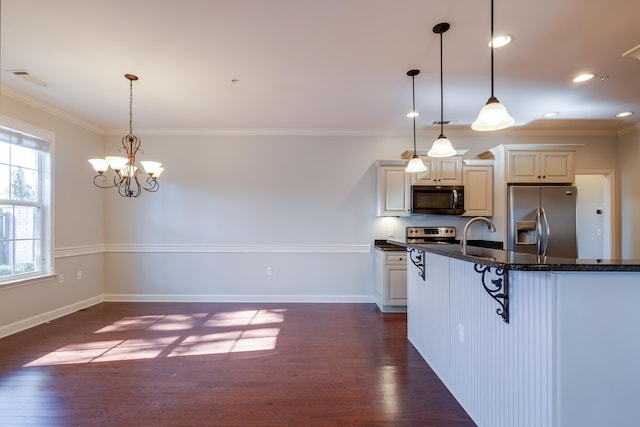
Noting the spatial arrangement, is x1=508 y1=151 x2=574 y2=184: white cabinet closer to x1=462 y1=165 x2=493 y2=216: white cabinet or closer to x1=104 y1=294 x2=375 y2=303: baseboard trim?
x1=462 y1=165 x2=493 y2=216: white cabinet

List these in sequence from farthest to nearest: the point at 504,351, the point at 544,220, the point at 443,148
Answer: the point at 544,220 < the point at 443,148 < the point at 504,351

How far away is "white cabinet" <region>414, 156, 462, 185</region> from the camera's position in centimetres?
450

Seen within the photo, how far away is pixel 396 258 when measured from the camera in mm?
4262

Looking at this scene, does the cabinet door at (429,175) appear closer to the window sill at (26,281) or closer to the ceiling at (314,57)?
the ceiling at (314,57)

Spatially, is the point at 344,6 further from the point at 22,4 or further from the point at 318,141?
the point at 318,141

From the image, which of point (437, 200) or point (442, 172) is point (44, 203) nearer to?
point (437, 200)

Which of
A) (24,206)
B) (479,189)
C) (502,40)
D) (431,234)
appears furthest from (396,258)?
(24,206)

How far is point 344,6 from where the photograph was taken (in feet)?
6.77

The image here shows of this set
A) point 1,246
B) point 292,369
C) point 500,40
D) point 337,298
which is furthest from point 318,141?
point 1,246

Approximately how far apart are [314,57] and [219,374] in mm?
2874

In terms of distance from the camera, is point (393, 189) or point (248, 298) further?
point (248, 298)

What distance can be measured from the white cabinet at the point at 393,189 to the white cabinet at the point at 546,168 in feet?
4.67

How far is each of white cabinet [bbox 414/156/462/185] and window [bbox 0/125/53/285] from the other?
16.5 feet

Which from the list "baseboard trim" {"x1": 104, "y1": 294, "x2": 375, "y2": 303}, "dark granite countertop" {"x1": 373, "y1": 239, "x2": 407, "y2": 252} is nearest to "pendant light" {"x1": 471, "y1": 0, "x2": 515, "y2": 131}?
"dark granite countertop" {"x1": 373, "y1": 239, "x2": 407, "y2": 252}
